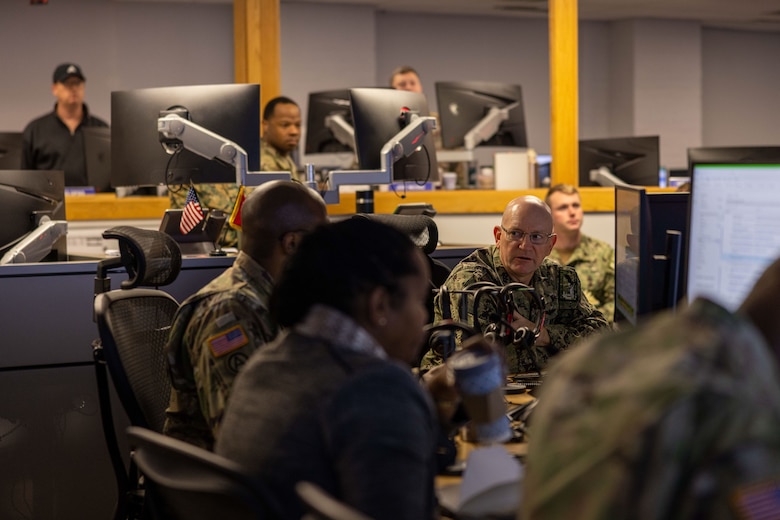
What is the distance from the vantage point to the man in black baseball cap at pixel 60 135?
21.2 feet

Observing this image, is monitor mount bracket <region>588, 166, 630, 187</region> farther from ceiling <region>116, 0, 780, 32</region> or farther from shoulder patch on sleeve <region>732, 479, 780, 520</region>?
shoulder patch on sleeve <region>732, 479, 780, 520</region>

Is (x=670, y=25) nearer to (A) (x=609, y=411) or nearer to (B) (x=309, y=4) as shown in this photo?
(B) (x=309, y=4)

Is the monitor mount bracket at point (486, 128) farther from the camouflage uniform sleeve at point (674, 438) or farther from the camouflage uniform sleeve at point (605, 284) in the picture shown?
the camouflage uniform sleeve at point (674, 438)

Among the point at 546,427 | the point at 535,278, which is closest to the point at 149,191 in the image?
the point at 535,278

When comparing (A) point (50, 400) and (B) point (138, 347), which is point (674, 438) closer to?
(B) point (138, 347)

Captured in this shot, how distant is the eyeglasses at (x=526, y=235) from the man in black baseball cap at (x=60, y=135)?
13.4 feet

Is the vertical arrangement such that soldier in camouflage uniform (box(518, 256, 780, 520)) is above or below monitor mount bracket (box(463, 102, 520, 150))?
below

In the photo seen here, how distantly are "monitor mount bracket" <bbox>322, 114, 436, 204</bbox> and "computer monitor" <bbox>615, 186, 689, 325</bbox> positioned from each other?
5.54 ft

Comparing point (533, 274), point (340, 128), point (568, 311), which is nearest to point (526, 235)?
point (533, 274)

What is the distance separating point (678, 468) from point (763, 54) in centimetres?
1247

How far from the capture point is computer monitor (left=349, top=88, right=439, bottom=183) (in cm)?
416

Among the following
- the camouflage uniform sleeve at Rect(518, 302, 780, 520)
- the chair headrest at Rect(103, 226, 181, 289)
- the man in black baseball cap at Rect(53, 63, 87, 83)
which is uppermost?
the man in black baseball cap at Rect(53, 63, 87, 83)

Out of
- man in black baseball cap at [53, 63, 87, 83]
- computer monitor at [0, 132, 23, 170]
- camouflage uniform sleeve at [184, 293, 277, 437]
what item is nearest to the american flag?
camouflage uniform sleeve at [184, 293, 277, 437]

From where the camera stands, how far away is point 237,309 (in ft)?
6.29
